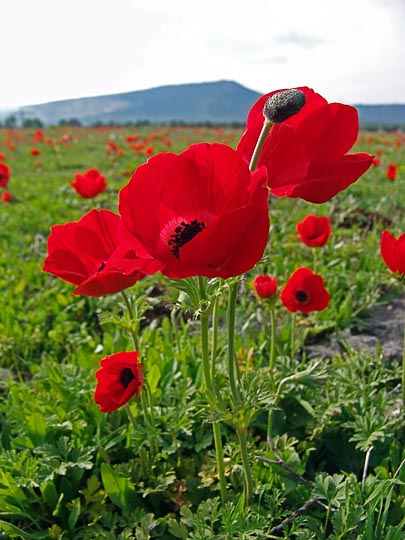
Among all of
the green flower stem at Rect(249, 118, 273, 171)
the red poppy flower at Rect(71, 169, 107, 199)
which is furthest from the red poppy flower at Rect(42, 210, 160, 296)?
the red poppy flower at Rect(71, 169, 107, 199)

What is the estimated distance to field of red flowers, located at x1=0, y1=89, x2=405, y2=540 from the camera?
3.08 ft

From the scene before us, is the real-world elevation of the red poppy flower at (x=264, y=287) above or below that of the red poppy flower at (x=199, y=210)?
below

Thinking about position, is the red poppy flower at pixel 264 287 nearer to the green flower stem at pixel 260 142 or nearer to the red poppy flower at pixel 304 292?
the red poppy flower at pixel 304 292

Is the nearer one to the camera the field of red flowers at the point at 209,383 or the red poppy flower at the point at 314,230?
the field of red flowers at the point at 209,383

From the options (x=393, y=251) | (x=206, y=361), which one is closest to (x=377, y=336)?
(x=393, y=251)

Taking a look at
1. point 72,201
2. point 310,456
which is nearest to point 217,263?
point 310,456

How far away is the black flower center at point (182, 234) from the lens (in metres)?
0.95

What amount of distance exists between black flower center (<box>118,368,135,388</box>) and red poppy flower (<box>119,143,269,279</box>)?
2.24 ft

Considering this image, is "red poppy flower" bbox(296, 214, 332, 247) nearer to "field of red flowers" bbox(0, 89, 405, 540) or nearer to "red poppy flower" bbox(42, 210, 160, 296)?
"field of red flowers" bbox(0, 89, 405, 540)

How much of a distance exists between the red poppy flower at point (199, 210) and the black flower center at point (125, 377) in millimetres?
684

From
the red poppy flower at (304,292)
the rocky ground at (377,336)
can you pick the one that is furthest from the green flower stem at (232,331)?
the rocky ground at (377,336)

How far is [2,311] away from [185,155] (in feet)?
8.69

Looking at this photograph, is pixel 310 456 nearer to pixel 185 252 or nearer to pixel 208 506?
pixel 208 506

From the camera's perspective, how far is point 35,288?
149 inches
